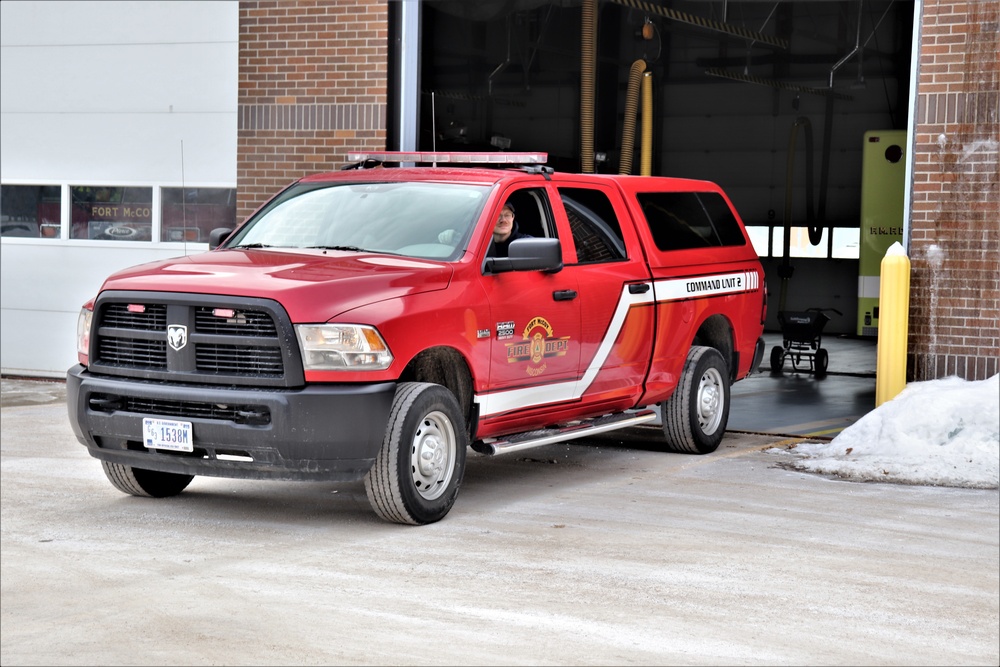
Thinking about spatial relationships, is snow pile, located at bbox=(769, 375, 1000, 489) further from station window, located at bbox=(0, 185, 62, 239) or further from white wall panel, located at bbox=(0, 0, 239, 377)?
station window, located at bbox=(0, 185, 62, 239)

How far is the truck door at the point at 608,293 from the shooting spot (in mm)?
9453

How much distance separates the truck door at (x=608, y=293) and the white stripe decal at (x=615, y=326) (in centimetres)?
1

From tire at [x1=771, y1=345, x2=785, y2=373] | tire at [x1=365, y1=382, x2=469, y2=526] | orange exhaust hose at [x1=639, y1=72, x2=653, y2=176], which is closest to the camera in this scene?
tire at [x1=365, y1=382, x2=469, y2=526]

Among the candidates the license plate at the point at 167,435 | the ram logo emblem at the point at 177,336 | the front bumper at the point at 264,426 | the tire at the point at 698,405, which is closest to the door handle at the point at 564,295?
the front bumper at the point at 264,426

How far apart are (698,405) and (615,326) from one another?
1569mm

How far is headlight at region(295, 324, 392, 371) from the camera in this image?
7441 millimetres

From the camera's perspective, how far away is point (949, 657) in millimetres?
5574

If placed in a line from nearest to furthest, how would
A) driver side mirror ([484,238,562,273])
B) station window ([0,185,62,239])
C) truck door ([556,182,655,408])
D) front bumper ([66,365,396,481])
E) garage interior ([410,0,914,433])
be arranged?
front bumper ([66,365,396,481]) → driver side mirror ([484,238,562,273]) → truck door ([556,182,655,408]) → station window ([0,185,62,239]) → garage interior ([410,0,914,433])

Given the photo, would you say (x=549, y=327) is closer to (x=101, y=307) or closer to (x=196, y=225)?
(x=101, y=307)

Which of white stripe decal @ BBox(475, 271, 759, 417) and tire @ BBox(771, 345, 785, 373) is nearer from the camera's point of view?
white stripe decal @ BBox(475, 271, 759, 417)

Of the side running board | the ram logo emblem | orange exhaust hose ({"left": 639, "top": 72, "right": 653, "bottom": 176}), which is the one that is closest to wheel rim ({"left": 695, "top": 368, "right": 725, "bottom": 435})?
the side running board

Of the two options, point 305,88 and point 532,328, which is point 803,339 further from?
point 532,328

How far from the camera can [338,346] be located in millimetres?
7477

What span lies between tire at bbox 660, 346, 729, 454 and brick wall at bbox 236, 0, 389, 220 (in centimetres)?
422
